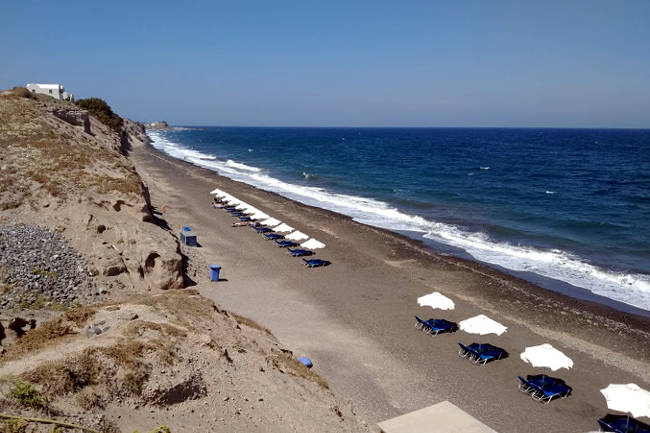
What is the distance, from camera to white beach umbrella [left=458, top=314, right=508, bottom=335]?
56.3ft

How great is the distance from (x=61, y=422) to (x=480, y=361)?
13481mm

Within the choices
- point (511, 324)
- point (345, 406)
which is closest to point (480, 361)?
point (511, 324)

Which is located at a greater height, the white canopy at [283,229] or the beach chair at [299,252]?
the white canopy at [283,229]

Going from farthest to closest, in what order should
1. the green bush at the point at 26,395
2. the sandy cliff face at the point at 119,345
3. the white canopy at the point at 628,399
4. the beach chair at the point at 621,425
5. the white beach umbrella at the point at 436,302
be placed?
the white beach umbrella at the point at 436,302, the white canopy at the point at 628,399, the beach chair at the point at 621,425, the sandy cliff face at the point at 119,345, the green bush at the point at 26,395

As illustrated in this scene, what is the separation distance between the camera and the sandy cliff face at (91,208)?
56.9ft

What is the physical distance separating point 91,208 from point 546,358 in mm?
18802

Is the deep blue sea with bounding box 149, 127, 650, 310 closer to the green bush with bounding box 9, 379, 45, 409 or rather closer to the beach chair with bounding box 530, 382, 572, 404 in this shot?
the beach chair with bounding box 530, 382, 572, 404

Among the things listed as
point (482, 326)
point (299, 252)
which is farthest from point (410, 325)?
point (299, 252)

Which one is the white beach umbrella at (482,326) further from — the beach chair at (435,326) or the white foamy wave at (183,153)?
the white foamy wave at (183,153)

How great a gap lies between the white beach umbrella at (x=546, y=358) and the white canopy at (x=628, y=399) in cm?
161

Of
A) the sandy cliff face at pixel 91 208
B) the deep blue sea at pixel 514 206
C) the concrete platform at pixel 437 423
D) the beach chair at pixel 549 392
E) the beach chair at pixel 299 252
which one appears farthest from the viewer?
the beach chair at pixel 299 252

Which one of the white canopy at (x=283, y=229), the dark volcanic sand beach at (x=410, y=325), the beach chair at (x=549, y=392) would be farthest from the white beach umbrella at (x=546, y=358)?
the white canopy at (x=283, y=229)

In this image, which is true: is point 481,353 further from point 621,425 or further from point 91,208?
point 91,208

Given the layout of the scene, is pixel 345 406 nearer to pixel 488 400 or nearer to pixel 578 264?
pixel 488 400
